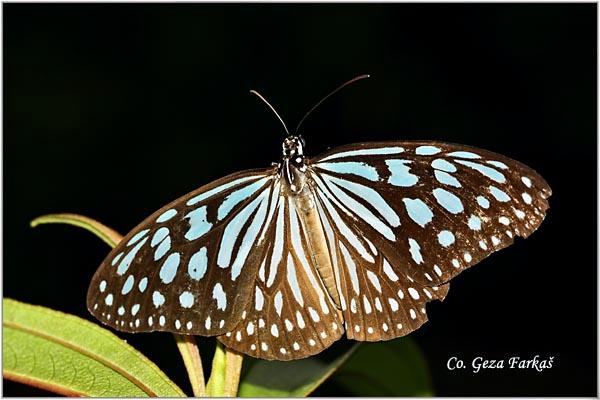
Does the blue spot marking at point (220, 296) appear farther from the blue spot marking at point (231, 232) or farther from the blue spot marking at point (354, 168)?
the blue spot marking at point (354, 168)

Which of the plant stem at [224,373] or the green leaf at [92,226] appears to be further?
the green leaf at [92,226]

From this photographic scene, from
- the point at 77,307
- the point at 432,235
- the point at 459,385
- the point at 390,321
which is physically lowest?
the point at 390,321

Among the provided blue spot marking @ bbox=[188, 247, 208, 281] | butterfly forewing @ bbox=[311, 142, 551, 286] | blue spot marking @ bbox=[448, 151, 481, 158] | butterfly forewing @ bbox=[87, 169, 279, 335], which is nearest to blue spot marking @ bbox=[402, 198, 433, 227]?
butterfly forewing @ bbox=[311, 142, 551, 286]

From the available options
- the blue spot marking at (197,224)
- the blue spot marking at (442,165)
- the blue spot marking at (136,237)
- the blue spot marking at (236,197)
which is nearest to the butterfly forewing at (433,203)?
the blue spot marking at (442,165)

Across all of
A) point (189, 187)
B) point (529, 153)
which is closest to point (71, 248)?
point (189, 187)

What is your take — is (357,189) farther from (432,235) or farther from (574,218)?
(574,218)

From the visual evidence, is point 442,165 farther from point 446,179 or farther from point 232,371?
point 232,371

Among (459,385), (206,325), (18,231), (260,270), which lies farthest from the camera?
(459,385)
